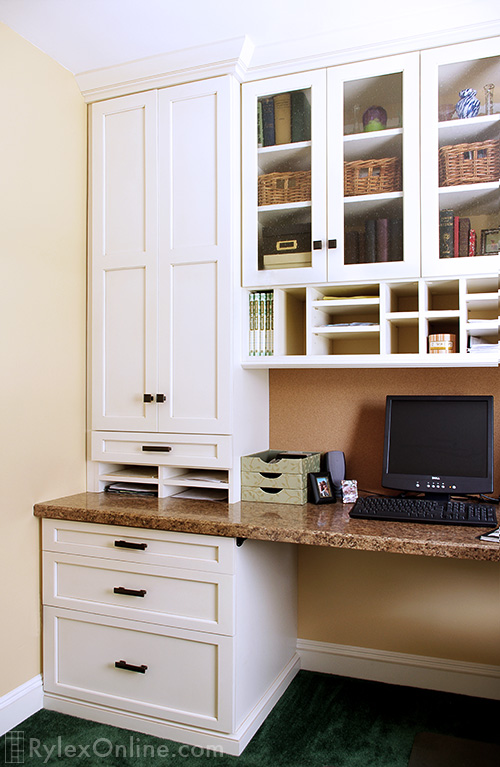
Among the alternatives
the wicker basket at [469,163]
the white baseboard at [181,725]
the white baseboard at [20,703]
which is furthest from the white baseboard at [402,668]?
the wicker basket at [469,163]

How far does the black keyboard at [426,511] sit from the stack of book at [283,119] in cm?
142

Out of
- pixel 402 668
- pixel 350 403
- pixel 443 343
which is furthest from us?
pixel 350 403

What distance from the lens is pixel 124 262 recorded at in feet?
8.30

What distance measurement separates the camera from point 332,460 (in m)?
2.52

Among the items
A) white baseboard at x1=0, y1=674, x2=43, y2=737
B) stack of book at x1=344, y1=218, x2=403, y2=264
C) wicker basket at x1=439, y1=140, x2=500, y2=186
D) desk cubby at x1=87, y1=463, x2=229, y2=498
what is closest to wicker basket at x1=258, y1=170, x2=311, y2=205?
stack of book at x1=344, y1=218, x2=403, y2=264

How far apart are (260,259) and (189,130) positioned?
0.61 m

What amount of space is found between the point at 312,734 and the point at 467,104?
2.31m

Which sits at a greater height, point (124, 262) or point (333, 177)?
point (333, 177)

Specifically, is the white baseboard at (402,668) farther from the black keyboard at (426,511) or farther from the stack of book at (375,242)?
the stack of book at (375,242)

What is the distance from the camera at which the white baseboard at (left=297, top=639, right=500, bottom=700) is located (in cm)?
238

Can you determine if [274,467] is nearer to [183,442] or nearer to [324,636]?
[183,442]

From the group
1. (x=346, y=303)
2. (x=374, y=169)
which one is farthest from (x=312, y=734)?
(x=374, y=169)

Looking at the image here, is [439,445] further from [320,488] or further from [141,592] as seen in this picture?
[141,592]

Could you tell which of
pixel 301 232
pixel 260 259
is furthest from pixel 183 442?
pixel 301 232
